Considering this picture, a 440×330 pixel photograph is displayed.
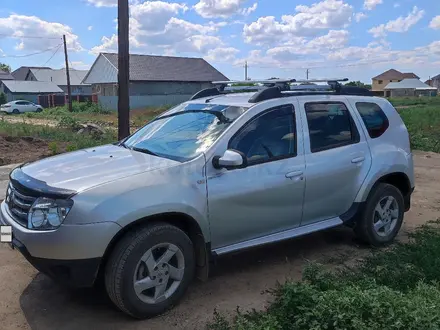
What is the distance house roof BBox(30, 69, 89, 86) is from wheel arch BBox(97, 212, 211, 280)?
73.4 meters

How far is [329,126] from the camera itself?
491cm

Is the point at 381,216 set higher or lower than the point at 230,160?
lower

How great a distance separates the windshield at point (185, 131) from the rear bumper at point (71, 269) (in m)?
1.15

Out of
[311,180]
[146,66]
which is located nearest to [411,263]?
[311,180]

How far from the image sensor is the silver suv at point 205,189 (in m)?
3.41

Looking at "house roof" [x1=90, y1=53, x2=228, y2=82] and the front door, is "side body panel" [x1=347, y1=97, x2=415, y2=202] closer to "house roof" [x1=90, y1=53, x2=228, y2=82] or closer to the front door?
the front door

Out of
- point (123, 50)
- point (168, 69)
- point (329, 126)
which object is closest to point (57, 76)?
point (168, 69)

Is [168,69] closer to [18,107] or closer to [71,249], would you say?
[18,107]

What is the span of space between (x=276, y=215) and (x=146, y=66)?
155 feet

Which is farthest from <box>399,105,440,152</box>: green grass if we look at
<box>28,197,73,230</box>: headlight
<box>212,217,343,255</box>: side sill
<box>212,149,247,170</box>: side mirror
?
<box>28,197,73,230</box>: headlight

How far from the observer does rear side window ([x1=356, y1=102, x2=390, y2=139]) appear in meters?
5.27

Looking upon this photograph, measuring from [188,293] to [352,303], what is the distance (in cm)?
151

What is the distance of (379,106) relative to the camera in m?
5.50

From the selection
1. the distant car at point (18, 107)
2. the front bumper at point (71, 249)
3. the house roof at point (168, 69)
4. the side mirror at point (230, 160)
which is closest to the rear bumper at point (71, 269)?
the front bumper at point (71, 249)
